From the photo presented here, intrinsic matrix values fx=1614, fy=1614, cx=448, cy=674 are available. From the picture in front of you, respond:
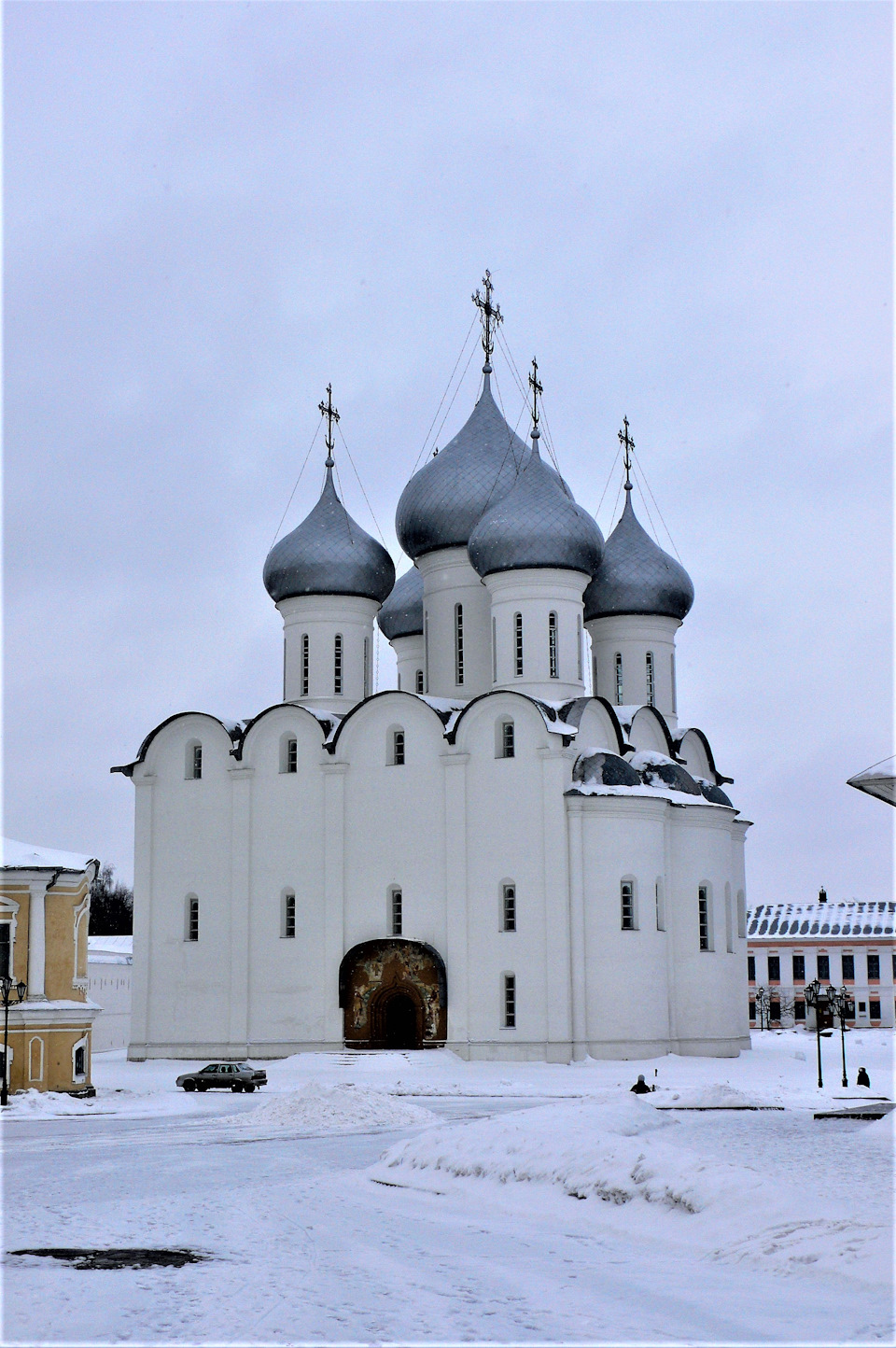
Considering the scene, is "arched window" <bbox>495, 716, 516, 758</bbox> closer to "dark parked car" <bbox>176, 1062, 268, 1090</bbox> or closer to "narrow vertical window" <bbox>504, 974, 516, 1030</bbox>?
"narrow vertical window" <bbox>504, 974, 516, 1030</bbox>

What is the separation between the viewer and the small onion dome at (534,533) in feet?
109

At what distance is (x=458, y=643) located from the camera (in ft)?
117

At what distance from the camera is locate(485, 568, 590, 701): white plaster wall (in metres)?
33.2

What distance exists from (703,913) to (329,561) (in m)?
11.3

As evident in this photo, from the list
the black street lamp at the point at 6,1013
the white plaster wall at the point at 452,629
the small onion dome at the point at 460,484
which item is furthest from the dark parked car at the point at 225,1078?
the small onion dome at the point at 460,484

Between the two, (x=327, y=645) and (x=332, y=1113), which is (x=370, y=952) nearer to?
(x=327, y=645)

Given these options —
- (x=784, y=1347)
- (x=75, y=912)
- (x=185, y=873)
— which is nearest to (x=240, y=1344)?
(x=784, y=1347)

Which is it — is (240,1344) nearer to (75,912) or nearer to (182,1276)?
(182,1276)

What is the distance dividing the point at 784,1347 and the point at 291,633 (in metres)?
30.4

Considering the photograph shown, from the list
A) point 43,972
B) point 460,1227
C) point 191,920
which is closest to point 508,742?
point 191,920

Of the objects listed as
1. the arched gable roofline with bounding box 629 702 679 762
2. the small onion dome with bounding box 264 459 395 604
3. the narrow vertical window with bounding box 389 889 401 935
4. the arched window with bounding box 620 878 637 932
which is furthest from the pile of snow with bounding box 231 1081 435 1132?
the small onion dome with bounding box 264 459 395 604

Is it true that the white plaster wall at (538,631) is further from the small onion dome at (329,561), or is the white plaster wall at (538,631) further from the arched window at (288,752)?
the arched window at (288,752)

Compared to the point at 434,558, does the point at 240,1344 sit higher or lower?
lower

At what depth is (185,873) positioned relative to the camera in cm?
3450
